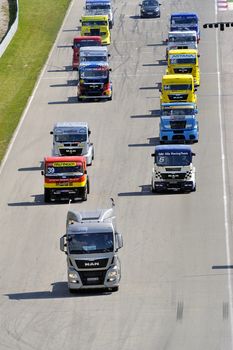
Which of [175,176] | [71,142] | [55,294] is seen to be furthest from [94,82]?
[55,294]

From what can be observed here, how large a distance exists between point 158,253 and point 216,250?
95.5 inches

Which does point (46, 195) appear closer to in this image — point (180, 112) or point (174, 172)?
point (174, 172)

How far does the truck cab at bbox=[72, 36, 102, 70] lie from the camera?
114 metres

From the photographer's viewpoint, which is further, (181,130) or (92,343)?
(181,130)

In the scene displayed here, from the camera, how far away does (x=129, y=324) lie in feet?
176

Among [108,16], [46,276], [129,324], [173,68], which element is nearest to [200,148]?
[173,68]

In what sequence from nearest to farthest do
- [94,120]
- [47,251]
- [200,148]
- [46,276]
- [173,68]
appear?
[46,276] → [47,251] → [200,148] → [94,120] → [173,68]

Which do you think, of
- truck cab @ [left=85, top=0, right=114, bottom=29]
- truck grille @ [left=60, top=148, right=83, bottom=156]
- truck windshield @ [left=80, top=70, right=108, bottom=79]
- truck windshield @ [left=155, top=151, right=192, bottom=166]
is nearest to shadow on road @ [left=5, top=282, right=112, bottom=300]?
truck windshield @ [left=155, top=151, right=192, bottom=166]

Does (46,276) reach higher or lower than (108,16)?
lower

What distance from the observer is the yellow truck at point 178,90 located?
318ft

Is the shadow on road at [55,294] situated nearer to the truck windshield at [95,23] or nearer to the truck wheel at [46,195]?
the truck wheel at [46,195]

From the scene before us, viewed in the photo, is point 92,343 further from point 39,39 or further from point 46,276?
point 39,39

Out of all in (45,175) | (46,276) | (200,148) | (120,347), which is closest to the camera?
(120,347)

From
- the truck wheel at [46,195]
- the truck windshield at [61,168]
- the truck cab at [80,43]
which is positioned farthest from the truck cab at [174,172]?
the truck cab at [80,43]
